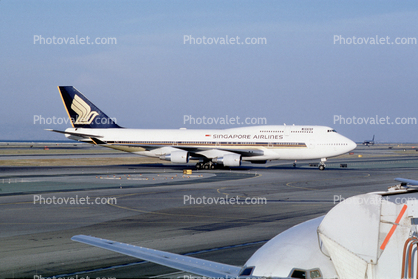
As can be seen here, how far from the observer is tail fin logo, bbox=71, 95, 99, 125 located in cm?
5741

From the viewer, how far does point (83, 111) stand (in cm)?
5747

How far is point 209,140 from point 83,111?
1816 cm

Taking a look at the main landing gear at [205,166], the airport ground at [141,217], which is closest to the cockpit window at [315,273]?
the airport ground at [141,217]

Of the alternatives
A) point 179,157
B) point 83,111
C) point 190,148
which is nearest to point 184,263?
point 179,157

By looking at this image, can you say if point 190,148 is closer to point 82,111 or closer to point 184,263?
point 82,111

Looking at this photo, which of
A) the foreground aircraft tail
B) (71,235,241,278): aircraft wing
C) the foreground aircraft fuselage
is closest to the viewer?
the foreground aircraft fuselage

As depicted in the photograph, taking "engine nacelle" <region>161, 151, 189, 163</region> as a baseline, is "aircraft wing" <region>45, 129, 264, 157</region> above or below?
above

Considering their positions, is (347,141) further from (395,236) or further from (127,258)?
(395,236)

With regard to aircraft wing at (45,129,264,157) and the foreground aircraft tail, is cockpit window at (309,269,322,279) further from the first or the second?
the foreground aircraft tail

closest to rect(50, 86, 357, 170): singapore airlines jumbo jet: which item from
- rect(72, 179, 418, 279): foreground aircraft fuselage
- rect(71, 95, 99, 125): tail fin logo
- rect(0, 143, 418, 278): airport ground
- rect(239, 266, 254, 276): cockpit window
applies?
rect(71, 95, 99, 125): tail fin logo

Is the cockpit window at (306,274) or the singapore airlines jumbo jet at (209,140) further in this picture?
the singapore airlines jumbo jet at (209,140)

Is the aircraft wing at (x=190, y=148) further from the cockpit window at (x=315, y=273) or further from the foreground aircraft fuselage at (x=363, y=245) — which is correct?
the cockpit window at (x=315, y=273)

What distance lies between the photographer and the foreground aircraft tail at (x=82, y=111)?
187ft

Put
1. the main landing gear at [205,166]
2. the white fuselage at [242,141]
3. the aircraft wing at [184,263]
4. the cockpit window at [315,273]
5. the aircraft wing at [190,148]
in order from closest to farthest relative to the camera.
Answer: the cockpit window at [315,273]
the aircraft wing at [184,263]
the white fuselage at [242,141]
the aircraft wing at [190,148]
the main landing gear at [205,166]
